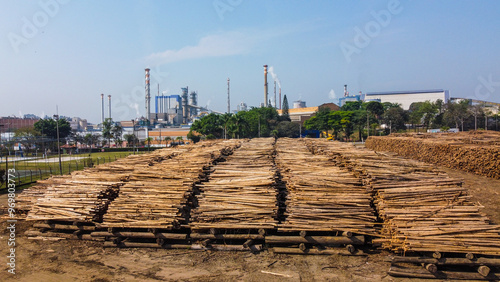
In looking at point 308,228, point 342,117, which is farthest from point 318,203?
point 342,117

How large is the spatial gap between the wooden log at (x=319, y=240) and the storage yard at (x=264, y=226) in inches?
1.0

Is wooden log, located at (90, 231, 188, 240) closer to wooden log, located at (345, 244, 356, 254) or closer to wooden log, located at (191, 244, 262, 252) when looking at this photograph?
wooden log, located at (191, 244, 262, 252)

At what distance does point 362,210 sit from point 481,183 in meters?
9.78

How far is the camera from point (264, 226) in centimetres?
883

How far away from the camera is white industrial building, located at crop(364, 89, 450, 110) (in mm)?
120875

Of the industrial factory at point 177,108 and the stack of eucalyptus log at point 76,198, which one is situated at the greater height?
the industrial factory at point 177,108

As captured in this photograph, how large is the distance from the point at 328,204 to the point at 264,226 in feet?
5.87

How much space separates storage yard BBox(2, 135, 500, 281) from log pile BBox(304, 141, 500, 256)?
3 cm

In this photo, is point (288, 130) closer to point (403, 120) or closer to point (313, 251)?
point (403, 120)

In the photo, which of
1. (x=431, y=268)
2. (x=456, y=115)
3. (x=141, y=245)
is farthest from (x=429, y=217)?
(x=456, y=115)

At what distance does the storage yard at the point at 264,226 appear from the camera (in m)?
7.52

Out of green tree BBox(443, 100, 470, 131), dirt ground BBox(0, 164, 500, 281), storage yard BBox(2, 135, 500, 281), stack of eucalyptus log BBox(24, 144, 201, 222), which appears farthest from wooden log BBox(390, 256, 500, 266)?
green tree BBox(443, 100, 470, 131)

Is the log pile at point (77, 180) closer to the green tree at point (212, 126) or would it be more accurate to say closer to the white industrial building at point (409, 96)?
the green tree at point (212, 126)

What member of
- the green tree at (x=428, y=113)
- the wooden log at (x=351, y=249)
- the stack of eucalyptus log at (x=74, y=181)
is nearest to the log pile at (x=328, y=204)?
the wooden log at (x=351, y=249)
